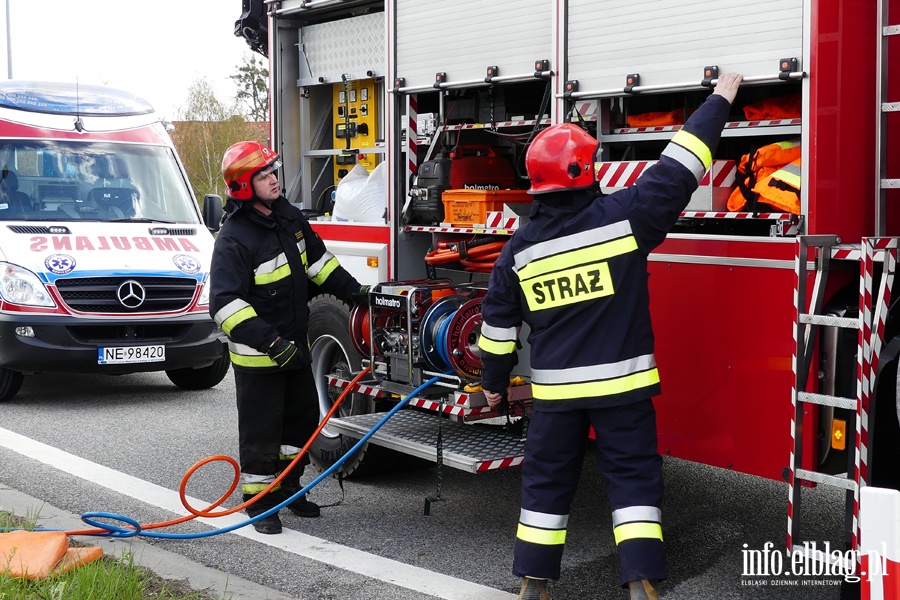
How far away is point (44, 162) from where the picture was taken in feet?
30.1

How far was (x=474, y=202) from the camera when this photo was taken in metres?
5.81

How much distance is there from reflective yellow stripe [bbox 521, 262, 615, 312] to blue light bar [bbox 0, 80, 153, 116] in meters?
6.59

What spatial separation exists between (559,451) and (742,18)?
1.85 metres

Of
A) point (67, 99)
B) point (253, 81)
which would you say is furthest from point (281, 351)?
point (253, 81)

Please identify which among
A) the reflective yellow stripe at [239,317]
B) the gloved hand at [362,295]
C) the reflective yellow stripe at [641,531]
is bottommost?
the reflective yellow stripe at [641,531]

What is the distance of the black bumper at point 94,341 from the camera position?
835 cm

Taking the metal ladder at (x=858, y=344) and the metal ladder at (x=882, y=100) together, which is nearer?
the metal ladder at (x=858, y=344)

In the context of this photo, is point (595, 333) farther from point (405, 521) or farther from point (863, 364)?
point (405, 521)

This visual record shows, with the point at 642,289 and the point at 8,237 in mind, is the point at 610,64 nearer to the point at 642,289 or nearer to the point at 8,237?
the point at 642,289

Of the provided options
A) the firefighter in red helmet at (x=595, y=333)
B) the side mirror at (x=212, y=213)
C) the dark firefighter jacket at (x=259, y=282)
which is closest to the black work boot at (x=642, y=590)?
the firefighter in red helmet at (x=595, y=333)

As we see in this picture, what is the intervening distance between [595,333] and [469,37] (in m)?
2.16

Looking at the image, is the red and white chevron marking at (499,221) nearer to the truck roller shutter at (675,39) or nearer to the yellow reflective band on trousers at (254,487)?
the truck roller shutter at (675,39)

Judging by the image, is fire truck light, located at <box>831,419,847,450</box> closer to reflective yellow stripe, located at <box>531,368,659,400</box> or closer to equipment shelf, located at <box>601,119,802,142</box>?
reflective yellow stripe, located at <box>531,368,659,400</box>

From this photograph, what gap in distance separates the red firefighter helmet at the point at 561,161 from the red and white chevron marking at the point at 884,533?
2106 millimetres
